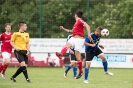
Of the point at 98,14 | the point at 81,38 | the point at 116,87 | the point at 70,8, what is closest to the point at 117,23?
the point at 98,14

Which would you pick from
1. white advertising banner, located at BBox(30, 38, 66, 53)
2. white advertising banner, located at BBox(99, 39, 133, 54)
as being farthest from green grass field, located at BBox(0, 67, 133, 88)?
white advertising banner, located at BBox(30, 38, 66, 53)

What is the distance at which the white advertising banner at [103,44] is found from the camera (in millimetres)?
27906

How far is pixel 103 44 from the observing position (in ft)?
92.2

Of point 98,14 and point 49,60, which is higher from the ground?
point 98,14

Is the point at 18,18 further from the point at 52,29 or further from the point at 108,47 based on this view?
the point at 108,47

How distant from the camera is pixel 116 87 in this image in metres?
13.7

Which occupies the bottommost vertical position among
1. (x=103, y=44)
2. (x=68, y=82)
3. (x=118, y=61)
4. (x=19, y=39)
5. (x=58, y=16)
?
(x=118, y=61)

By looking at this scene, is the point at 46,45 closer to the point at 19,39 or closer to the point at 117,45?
the point at 117,45

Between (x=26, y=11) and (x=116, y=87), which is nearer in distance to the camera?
(x=116, y=87)

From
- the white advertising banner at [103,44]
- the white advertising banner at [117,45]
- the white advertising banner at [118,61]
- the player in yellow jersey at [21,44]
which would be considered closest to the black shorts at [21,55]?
the player in yellow jersey at [21,44]

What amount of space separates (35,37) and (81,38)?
12.4 meters

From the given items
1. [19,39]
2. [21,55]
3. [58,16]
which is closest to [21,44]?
[19,39]

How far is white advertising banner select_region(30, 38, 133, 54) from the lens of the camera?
27906 millimetres

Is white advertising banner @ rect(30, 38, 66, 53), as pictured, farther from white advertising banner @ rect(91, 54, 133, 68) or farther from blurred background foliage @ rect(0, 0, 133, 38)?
white advertising banner @ rect(91, 54, 133, 68)
